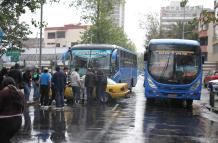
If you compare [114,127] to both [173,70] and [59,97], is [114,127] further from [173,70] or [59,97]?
[173,70]

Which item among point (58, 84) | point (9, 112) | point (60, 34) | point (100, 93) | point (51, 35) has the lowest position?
point (100, 93)

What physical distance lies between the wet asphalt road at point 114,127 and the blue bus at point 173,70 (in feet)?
8.46

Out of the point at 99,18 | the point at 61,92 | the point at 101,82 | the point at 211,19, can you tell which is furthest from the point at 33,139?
the point at 99,18

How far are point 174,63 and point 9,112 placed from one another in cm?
1597

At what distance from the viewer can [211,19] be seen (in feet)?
65.3

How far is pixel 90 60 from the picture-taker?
2909 cm

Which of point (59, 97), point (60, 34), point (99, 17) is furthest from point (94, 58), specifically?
point (60, 34)

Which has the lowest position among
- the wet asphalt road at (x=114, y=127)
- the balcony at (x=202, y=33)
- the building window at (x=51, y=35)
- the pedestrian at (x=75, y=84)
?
the wet asphalt road at (x=114, y=127)

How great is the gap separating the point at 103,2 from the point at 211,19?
146 feet

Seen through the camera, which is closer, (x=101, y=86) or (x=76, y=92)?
(x=76, y=92)

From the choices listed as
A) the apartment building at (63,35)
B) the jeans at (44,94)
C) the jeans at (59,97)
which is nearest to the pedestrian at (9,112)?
the jeans at (59,97)

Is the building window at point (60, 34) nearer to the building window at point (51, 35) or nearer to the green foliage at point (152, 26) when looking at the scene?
the building window at point (51, 35)

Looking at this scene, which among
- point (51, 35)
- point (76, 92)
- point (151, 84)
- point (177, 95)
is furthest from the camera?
point (51, 35)

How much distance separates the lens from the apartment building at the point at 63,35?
13150cm
